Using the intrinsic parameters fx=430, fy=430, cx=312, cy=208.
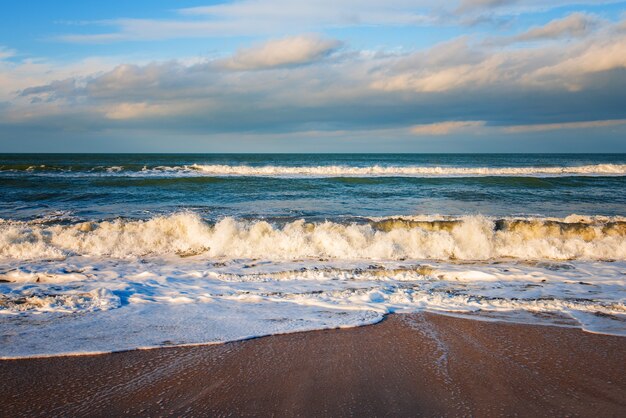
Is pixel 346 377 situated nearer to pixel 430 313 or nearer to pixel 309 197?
pixel 430 313

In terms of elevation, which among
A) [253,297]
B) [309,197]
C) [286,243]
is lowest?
[253,297]

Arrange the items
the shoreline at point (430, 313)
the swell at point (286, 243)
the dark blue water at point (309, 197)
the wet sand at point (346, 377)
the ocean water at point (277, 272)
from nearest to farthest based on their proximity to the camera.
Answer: the wet sand at point (346, 377), the shoreline at point (430, 313), the ocean water at point (277, 272), the swell at point (286, 243), the dark blue water at point (309, 197)

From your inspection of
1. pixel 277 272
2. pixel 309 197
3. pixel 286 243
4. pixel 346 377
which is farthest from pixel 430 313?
pixel 309 197

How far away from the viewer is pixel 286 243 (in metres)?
8.98

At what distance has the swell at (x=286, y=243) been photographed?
8.53 metres

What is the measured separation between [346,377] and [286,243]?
556cm

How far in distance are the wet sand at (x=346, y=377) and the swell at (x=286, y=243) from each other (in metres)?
4.17

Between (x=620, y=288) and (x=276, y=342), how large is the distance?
5264 millimetres

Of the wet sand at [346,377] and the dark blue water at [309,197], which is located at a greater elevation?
the dark blue water at [309,197]

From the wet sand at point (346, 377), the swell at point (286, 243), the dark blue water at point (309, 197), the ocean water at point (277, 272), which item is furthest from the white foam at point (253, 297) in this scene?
Result: the dark blue water at point (309, 197)

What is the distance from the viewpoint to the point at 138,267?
24.7 ft

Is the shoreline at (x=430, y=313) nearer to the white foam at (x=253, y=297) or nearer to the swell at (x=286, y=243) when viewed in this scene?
the white foam at (x=253, y=297)

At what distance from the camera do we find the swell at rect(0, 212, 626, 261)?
853 centimetres

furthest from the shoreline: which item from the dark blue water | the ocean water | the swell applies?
the dark blue water
